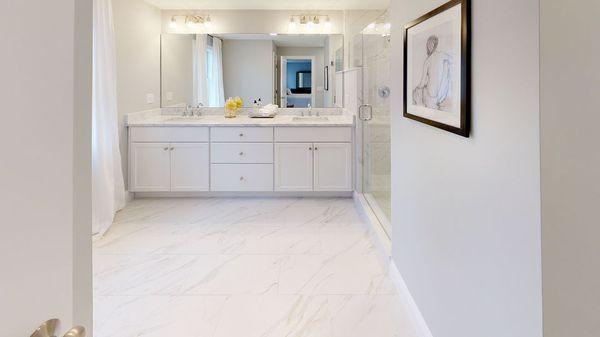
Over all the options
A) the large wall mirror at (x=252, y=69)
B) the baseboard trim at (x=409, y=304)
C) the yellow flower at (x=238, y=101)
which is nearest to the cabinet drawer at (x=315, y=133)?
the large wall mirror at (x=252, y=69)

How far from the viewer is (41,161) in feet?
2.04

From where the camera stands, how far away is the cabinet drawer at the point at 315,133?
499 cm

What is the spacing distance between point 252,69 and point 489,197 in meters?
4.67

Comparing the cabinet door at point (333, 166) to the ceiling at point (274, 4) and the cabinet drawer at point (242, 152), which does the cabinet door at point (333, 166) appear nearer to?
the cabinet drawer at point (242, 152)

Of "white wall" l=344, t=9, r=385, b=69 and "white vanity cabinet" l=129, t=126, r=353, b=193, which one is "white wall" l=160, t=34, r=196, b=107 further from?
"white wall" l=344, t=9, r=385, b=69

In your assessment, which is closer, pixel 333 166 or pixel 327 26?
pixel 333 166

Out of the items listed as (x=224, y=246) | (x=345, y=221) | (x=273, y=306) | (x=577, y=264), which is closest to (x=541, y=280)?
(x=577, y=264)

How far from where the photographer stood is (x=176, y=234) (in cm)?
379

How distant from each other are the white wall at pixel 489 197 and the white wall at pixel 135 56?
3306 mm

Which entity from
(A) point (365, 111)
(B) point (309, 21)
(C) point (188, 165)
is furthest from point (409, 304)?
(B) point (309, 21)

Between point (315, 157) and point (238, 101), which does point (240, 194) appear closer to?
point (315, 157)

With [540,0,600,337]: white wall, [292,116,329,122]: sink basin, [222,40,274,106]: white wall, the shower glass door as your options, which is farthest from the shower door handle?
[540,0,600,337]: white wall

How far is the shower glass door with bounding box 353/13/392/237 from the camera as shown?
160 inches

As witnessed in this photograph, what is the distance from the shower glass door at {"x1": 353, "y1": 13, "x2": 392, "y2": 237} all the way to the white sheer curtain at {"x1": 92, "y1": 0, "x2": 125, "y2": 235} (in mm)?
2303
